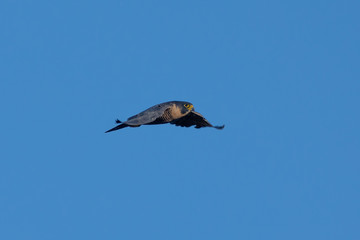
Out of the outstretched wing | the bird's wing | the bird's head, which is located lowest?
the bird's wing

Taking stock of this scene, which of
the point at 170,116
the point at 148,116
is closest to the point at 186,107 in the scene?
the point at 170,116

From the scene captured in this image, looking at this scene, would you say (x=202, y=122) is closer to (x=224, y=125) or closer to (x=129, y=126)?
(x=224, y=125)

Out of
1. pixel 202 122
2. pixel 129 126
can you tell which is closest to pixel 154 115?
pixel 129 126

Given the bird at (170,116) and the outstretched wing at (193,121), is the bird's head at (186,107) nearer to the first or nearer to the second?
the bird at (170,116)

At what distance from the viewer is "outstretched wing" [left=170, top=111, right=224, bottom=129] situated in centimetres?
4309

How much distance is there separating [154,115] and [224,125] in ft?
23.7

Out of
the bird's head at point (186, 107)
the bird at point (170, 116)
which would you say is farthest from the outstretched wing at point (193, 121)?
the bird's head at point (186, 107)

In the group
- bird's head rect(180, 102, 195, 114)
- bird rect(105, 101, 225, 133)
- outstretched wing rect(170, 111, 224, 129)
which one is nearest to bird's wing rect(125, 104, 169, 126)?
bird rect(105, 101, 225, 133)

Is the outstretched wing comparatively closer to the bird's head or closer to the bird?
the bird

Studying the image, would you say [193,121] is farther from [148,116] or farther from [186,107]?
[148,116]

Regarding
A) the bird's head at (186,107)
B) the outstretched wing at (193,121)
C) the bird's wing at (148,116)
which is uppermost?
the outstretched wing at (193,121)

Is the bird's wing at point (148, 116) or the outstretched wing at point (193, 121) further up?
the outstretched wing at point (193, 121)

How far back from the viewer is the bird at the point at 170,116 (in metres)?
36.8

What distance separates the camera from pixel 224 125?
4344 cm
